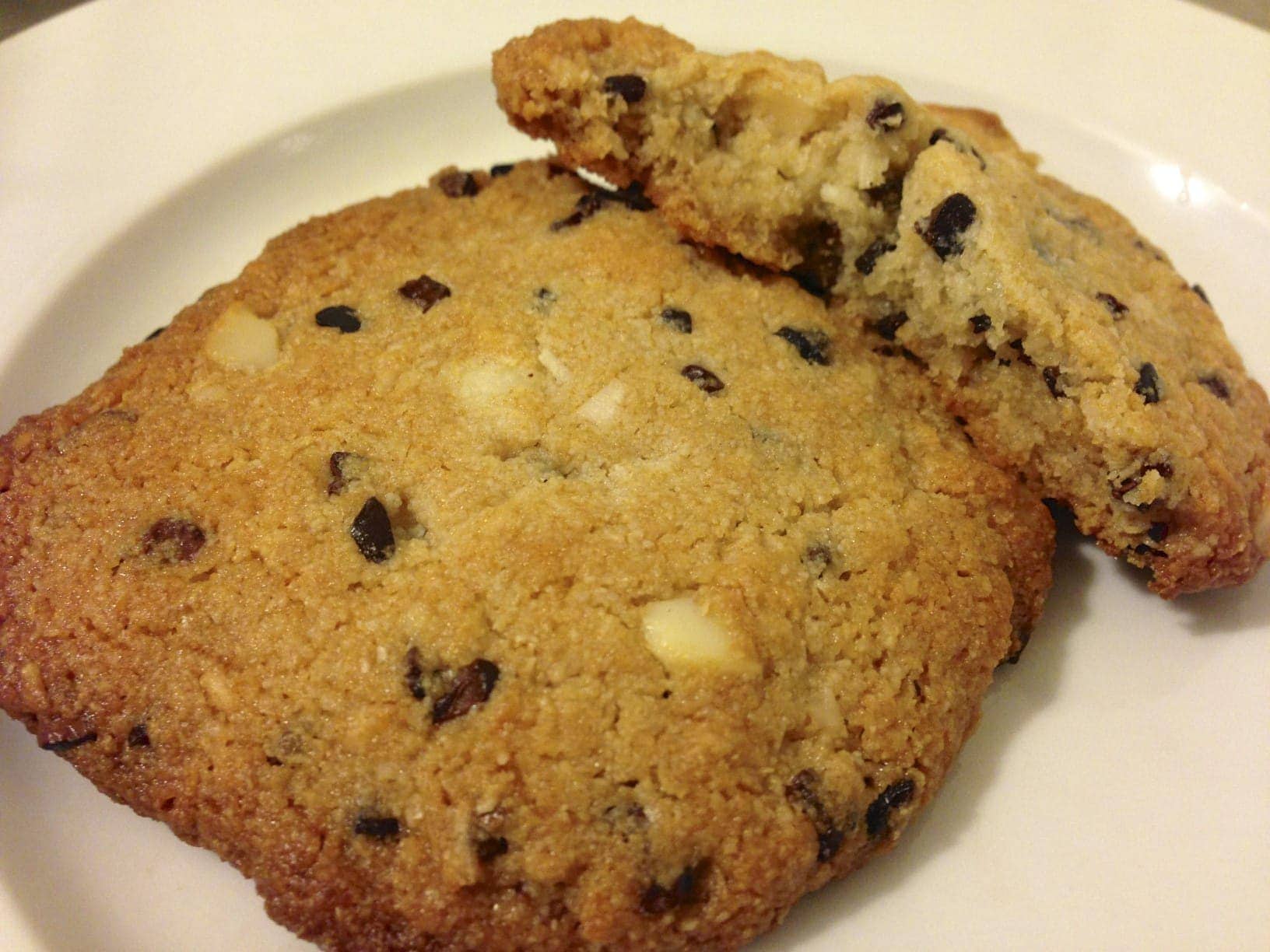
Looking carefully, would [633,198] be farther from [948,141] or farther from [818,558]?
[818,558]

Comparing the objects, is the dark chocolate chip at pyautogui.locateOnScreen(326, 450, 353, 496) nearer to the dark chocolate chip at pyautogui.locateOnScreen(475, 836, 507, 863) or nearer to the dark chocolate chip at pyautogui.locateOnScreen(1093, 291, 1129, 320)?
the dark chocolate chip at pyautogui.locateOnScreen(475, 836, 507, 863)

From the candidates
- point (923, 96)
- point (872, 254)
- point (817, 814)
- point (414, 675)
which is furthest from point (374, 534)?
point (923, 96)

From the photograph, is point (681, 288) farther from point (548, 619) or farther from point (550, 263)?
Answer: point (548, 619)

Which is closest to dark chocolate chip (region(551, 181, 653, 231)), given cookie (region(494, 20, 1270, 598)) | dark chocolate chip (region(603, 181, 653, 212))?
dark chocolate chip (region(603, 181, 653, 212))

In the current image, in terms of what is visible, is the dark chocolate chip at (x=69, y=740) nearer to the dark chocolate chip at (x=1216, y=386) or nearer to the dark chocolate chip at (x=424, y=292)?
the dark chocolate chip at (x=424, y=292)

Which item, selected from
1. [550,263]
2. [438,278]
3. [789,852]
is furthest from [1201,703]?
[438,278]


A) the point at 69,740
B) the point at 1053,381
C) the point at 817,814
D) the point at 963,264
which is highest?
the point at 963,264
